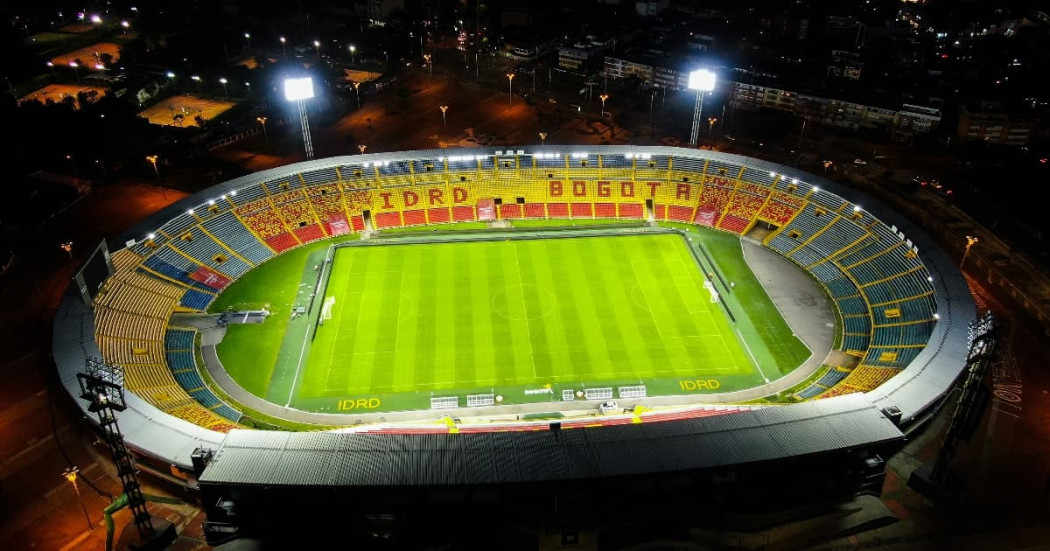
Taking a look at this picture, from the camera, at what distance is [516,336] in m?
44.9

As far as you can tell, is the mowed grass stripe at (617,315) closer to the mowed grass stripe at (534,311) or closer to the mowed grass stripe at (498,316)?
the mowed grass stripe at (534,311)

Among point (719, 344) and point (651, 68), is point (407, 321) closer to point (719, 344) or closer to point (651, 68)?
point (719, 344)

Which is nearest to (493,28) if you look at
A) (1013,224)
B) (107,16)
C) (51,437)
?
(107,16)

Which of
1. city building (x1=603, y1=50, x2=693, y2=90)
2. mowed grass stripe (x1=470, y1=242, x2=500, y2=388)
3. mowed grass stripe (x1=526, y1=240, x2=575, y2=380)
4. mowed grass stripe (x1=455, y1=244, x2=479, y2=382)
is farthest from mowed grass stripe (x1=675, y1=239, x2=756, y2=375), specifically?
city building (x1=603, y1=50, x2=693, y2=90)

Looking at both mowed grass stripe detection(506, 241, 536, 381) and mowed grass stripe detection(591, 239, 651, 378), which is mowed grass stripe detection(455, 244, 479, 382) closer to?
mowed grass stripe detection(506, 241, 536, 381)

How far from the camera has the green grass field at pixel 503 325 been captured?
40.9 m

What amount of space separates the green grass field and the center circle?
5.6 inches

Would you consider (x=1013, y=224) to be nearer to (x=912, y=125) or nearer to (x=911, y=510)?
(x=912, y=125)

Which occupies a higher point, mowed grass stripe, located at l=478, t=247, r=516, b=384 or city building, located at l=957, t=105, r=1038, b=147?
city building, located at l=957, t=105, r=1038, b=147

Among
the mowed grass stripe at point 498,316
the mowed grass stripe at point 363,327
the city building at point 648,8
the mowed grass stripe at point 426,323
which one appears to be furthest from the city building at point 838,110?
the mowed grass stripe at point 363,327

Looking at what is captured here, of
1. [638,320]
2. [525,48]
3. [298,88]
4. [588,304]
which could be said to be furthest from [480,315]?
[525,48]

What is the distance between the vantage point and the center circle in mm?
47188

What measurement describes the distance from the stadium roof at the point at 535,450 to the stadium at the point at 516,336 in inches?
4.4

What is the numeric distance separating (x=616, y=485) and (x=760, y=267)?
31.1 meters
